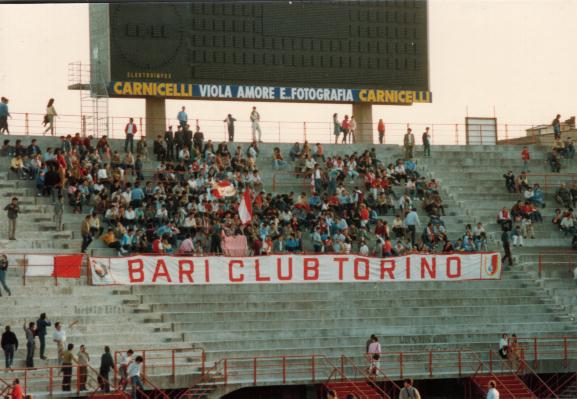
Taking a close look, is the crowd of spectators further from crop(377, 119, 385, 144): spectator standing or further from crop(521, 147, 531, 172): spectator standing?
crop(377, 119, 385, 144): spectator standing

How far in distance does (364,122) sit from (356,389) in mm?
18554

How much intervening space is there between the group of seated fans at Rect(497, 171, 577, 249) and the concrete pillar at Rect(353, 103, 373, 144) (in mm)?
5923

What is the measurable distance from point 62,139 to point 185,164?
407 centimetres

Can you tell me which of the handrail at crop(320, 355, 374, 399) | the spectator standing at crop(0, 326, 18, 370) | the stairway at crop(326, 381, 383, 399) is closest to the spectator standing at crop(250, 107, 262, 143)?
the handrail at crop(320, 355, 374, 399)

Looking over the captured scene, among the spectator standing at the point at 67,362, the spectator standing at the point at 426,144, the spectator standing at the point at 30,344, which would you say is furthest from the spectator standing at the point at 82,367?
the spectator standing at the point at 426,144

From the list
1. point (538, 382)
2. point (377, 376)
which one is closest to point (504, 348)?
point (538, 382)

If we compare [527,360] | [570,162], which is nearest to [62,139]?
[527,360]

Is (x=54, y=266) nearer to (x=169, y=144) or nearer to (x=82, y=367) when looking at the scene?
(x=82, y=367)

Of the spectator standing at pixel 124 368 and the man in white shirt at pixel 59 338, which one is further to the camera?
the man in white shirt at pixel 59 338

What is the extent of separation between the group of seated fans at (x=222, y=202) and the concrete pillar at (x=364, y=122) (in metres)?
4.84

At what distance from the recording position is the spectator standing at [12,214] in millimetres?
Answer: 32688

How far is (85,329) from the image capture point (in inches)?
1159

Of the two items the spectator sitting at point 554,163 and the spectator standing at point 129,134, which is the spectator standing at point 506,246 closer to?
the spectator sitting at point 554,163

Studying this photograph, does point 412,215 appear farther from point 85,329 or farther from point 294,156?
point 85,329
